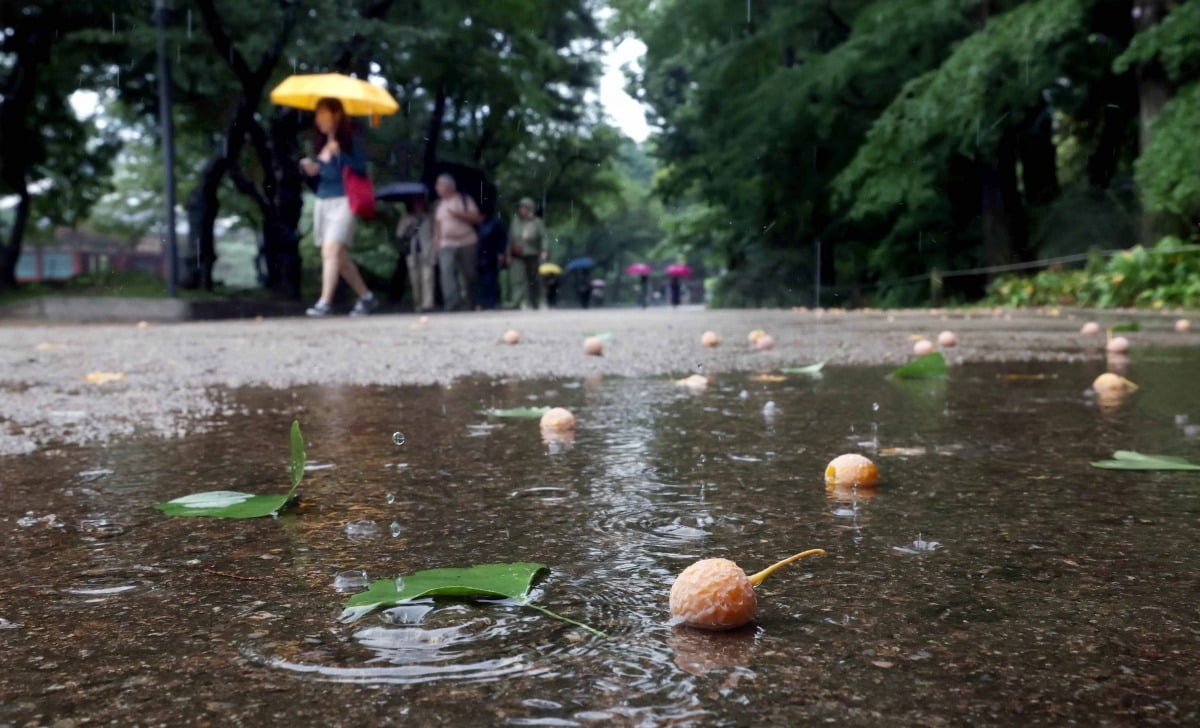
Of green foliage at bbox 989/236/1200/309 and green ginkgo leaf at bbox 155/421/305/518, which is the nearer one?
green ginkgo leaf at bbox 155/421/305/518

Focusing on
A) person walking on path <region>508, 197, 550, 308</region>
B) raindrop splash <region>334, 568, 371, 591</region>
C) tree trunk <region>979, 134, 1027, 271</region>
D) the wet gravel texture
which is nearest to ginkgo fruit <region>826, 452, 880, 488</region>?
raindrop splash <region>334, 568, 371, 591</region>

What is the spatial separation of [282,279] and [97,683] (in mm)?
18249

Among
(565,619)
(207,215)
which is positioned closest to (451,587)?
(565,619)

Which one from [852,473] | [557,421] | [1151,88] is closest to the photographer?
[852,473]

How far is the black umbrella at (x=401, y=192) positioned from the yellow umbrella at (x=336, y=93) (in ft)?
27.1

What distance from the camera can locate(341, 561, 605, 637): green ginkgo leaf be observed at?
3.67 feet

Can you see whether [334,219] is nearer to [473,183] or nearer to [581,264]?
[473,183]

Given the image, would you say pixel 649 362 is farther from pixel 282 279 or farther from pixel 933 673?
pixel 282 279

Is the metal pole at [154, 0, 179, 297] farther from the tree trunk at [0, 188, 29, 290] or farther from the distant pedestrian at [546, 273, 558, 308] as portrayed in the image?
the distant pedestrian at [546, 273, 558, 308]

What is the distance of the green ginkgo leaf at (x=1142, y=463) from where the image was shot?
1.98 m

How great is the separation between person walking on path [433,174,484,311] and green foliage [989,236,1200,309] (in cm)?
769

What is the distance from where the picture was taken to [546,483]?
1.94 m

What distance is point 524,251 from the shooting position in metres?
20.1

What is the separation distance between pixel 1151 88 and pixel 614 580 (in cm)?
1374
